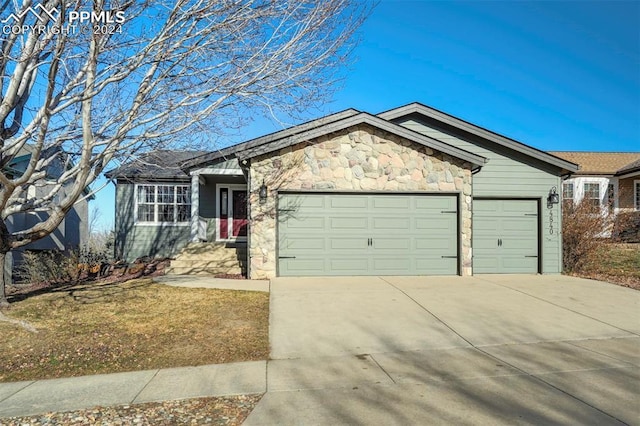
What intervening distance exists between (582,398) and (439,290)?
5.07 meters

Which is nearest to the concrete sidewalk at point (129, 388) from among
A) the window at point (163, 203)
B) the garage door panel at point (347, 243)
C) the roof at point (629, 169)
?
the garage door panel at point (347, 243)

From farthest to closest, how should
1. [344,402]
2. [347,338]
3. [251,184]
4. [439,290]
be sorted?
[251,184] → [439,290] → [347,338] → [344,402]

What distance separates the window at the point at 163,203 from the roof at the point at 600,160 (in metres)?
18.3

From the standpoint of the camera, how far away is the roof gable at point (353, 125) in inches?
399

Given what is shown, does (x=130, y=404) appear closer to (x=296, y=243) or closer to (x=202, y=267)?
(x=296, y=243)

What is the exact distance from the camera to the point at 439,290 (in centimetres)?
891

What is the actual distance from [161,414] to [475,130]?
36.7 feet

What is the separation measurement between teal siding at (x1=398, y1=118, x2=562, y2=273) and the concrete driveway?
2.71m

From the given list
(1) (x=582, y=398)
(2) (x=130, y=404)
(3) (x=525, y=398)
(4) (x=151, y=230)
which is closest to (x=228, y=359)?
(2) (x=130, y=404)

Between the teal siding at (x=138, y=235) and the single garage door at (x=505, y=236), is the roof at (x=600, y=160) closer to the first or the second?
the single garage door at (x=505, y=236)

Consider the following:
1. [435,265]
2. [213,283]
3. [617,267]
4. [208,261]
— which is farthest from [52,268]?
[617,267]

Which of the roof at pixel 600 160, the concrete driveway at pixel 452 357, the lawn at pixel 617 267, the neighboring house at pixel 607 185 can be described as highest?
the roof at pixel 600 160

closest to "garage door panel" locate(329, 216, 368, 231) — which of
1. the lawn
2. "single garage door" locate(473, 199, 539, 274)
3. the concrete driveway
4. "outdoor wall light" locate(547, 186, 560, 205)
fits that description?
the concrete driveway

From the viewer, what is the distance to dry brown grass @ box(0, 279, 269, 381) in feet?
16.5
